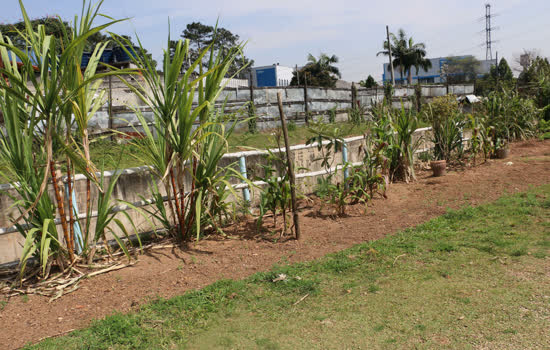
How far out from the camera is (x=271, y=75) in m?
41.7

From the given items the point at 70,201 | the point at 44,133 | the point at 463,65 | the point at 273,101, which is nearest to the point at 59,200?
the point at 70,201

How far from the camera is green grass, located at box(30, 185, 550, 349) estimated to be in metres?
2.76

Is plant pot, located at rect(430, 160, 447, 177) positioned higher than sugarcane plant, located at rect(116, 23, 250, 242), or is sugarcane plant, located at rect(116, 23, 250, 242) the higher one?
sugarcane plant, located at rect(116, 23, 250, 242)

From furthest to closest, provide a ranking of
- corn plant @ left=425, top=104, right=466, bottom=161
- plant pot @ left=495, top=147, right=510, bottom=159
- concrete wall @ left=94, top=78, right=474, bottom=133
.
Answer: concrete wall @ left=94, top=78, right=474, bottom=133 → plant pot @ left=495, top=147, right=510, bottom=159 → corn plant @ left=425, top=104, right=466, bottom=161

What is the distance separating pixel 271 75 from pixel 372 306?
3990 cm

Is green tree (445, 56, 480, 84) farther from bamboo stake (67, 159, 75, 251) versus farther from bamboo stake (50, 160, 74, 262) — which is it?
bamboo stake (50, 160, 74, 262)

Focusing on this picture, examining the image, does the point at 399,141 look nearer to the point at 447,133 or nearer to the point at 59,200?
the point at 447,133

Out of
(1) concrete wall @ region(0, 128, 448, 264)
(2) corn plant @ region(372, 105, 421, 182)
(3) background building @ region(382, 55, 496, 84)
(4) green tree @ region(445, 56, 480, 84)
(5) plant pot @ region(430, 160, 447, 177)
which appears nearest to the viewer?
(1) concrete wall @ region(0, 128, 448, 264)

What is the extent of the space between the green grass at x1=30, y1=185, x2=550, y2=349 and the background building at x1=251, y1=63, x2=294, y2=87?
37.9 meters

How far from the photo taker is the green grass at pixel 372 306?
9.04 ft

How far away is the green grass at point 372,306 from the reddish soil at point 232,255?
0.27 meters

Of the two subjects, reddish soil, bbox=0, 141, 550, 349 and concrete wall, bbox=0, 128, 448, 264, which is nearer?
reddish soil, bbox=0, 141, 550, 349

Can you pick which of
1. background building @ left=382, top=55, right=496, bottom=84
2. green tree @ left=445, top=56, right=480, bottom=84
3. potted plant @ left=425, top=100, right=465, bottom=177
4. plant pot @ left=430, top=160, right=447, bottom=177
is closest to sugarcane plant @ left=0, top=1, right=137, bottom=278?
plant pot @ left=430, top=160, right=447, bottom=177

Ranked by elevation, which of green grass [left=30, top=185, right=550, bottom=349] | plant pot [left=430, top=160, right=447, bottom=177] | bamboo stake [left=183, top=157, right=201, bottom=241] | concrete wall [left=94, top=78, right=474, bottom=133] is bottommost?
green grass [left=30, top=185, right=550, bottom=349]
